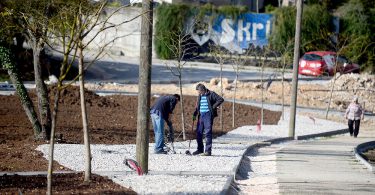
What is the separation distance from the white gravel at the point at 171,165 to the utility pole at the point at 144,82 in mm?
488

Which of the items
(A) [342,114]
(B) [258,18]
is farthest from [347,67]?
(A) [342,114]

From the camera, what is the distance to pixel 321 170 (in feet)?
57.8

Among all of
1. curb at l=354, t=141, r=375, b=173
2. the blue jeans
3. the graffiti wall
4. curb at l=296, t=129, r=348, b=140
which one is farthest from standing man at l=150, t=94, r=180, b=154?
the graffiti wall

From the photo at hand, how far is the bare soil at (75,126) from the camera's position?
43.4 ft

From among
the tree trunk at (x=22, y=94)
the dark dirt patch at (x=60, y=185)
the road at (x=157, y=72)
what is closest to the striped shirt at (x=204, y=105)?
the tree trunk at (x=22, y=94)

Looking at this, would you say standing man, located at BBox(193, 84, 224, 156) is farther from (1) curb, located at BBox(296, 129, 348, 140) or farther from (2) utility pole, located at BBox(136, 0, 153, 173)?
(1) curb, located at BBox(296, 129, 348, 140)

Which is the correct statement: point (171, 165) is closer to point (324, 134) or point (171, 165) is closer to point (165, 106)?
point (165, 106)

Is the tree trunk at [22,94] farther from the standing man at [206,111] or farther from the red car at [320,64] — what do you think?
the red car at [320,64]

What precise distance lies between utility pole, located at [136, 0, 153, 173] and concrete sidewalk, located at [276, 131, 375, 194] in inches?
101

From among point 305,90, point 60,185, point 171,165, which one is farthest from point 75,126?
point 305,90

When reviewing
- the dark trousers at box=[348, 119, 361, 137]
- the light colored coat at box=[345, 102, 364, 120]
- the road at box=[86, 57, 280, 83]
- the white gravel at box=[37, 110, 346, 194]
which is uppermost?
the white gravel at box=[37, 110, 346, 194]

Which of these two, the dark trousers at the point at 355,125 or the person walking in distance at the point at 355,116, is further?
the dark trousers at the point at 355,125

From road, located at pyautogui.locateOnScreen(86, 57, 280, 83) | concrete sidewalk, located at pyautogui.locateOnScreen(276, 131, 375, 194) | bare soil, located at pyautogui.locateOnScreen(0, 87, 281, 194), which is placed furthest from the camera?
road, located at pyautogui.locateOnScreen(86, 57, 280, 83)

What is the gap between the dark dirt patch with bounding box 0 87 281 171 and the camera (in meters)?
16.1
